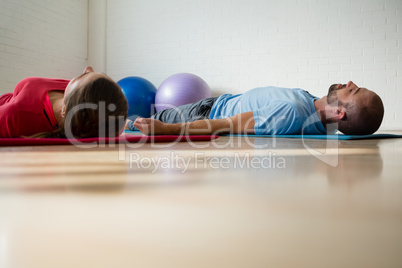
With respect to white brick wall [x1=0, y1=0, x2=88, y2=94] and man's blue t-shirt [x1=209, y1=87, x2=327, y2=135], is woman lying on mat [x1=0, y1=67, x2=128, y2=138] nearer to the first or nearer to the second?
man's blue t-shirt [x1=209, y1=87, x2=327, y2=135]

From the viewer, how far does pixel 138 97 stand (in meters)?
3.99

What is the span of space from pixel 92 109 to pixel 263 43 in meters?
3.53

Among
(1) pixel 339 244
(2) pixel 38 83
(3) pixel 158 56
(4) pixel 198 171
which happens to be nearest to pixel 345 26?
(3) pixel 158 56

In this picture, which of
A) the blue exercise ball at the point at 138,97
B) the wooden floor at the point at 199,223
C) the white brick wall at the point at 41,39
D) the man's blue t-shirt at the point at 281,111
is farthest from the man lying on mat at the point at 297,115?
the white brick wall at the point at 41,39

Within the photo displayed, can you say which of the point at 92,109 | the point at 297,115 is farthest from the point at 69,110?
the point at 297,115

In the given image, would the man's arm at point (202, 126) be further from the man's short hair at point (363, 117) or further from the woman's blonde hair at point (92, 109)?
the man's short hair at point (363, 117)

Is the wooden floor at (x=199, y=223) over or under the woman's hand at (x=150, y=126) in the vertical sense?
under

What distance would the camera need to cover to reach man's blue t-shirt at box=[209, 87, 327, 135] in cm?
210

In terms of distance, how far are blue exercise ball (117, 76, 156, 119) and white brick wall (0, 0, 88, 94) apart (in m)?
1.28

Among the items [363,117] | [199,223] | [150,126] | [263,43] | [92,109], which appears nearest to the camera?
[199,223]

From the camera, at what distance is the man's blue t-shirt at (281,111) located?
2100mm

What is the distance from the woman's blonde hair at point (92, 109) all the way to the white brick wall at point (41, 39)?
9.99 feet

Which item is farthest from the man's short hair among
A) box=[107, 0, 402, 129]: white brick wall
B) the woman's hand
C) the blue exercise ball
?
the blue exercise ball

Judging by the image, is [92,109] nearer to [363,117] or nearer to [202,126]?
[202,126]
